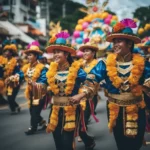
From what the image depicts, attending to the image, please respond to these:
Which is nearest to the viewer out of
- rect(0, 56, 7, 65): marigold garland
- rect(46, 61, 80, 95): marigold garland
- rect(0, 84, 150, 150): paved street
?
rect(46, 61, 80, 95): marigold garland

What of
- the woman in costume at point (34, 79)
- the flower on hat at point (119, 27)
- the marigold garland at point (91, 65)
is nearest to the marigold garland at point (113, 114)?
the flower on hat at point (119, 27)

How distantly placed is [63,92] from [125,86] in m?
1.06

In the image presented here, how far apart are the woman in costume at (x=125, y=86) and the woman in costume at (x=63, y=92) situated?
0.66m

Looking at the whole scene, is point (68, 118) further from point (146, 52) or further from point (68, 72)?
point (146, 52)

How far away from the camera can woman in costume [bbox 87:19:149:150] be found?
12.3 ft

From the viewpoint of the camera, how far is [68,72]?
14.8 feet

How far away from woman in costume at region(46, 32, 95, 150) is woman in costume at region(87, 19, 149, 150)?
66cm

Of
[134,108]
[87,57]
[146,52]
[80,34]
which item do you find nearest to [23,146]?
[87,57]

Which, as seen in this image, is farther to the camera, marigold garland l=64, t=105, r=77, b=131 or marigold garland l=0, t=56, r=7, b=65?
marigold garland l=0, t=56, r=7, b=65

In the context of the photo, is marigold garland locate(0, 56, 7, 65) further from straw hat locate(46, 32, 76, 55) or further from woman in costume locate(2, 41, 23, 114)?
straw hat locate(46, 32, 76, 55)

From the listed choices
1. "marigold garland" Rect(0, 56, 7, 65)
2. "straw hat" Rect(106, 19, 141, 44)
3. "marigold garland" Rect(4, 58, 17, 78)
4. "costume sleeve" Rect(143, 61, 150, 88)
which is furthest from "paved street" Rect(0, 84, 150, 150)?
"straw hat" Rect(106, 19, 141, 44)

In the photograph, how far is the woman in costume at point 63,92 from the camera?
14.2 feet

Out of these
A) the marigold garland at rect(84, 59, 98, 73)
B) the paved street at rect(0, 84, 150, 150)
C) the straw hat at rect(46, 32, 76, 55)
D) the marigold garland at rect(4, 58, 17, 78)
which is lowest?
the paved street at rect(0, 84, 150, 150)

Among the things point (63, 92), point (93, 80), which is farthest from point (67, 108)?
point (93, 80)
